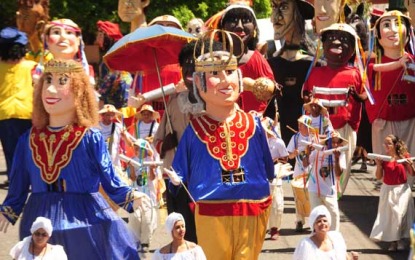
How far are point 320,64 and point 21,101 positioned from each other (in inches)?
127

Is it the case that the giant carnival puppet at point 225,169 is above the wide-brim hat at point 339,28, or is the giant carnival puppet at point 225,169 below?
below

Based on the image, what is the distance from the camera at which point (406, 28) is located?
1397 cm

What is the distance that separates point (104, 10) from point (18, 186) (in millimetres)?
15294

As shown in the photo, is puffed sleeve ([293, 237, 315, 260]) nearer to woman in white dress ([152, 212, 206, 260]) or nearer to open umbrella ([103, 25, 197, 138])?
woman in white dress ([152, 212, 206, 260])

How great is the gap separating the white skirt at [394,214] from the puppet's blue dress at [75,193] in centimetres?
357

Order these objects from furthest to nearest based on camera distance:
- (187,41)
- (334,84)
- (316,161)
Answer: (334,84) < (316,161) < (187,41)

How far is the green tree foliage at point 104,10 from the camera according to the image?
80.1ft

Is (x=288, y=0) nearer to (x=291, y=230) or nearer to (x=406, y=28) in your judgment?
(x=406, y=28)

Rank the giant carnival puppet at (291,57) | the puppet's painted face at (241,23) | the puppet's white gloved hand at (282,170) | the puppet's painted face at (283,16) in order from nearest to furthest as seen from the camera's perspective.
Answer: the puppet's white gloved hand at (282,170) < the puppet's painted face at (241,23) < the giant carnival puppet at (291,57) < the puppet's painted face at (283,16)

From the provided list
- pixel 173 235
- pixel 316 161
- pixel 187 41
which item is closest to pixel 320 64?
pixel 316 161

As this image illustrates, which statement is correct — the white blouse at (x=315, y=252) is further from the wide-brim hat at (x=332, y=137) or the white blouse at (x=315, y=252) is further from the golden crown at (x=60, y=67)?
the wide-brim hat at (x=332, y=137)

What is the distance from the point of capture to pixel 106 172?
974 cm

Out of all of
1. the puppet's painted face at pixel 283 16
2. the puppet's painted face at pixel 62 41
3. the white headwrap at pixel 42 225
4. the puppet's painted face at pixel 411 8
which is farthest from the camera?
the puppet's painted face at pixel 283 16

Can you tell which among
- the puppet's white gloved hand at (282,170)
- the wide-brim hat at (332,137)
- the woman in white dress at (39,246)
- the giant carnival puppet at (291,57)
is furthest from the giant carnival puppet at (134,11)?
the woman in white dress at (39,246)
